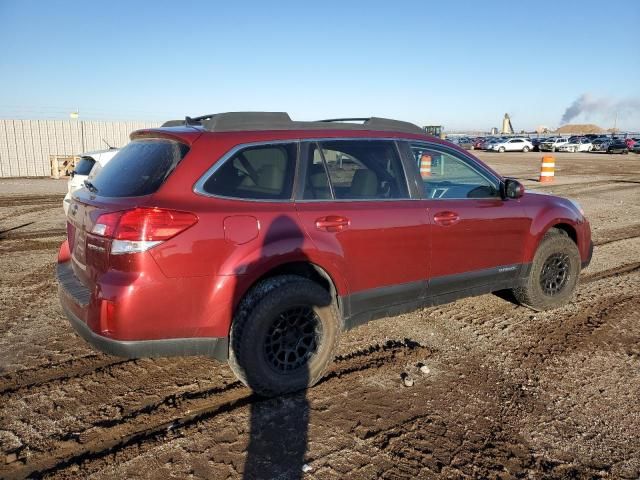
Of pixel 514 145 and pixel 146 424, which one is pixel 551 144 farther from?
pixel 146 424

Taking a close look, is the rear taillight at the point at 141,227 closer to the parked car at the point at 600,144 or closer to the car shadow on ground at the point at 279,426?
the car shadow on ground at the point at 279,426

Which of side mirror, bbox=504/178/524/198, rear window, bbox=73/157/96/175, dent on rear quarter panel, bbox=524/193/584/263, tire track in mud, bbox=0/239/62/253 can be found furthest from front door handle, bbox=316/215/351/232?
rear window, bbox=73/157/96/175

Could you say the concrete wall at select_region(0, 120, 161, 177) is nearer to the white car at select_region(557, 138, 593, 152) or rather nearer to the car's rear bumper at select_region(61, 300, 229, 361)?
the car's rear bumper at select_region(61, 300, 229, 361)

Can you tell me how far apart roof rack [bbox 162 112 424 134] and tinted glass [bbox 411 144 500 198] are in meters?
0.29

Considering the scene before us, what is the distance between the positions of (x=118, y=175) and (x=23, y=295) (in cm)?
296

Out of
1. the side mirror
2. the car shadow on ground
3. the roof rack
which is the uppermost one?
the roof rack

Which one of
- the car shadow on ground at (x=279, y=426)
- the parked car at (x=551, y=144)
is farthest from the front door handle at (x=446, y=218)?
the parked car at (x=551, y=144)

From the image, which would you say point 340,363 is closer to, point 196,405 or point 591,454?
point 196,405

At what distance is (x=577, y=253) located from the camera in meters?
5.17

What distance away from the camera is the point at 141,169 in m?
3.33

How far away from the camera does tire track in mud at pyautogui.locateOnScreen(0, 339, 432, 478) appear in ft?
9.09

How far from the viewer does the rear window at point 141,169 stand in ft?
10.4

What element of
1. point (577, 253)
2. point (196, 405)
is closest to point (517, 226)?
point (577, 253)

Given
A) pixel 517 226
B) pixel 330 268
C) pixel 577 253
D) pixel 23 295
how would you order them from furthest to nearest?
1. pixel 23 295
2. pixel 577 253
3. pixel 517 226
4. pixel 330 268
